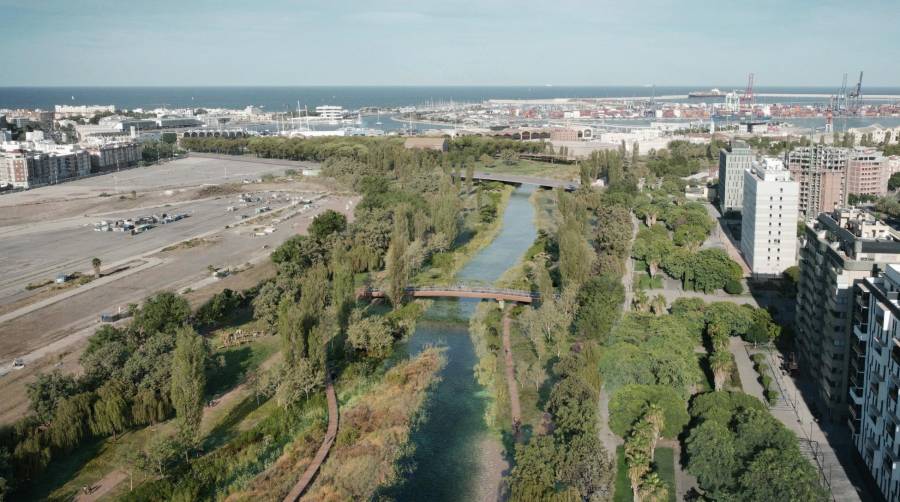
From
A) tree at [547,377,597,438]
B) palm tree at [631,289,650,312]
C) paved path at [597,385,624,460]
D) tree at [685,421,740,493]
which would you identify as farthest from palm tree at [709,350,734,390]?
palm tree at [631,289,650,312]

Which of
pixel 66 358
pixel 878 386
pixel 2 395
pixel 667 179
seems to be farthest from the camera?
pixel 667 179

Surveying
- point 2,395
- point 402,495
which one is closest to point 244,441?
point 402,495

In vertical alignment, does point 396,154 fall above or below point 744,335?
above

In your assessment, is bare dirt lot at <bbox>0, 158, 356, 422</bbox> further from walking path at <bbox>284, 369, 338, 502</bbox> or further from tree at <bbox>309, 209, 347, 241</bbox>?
walking path at <bbox>284, 369, 338, 502</bbox>

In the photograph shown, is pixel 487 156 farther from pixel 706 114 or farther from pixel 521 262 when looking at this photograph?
pixel 706 114

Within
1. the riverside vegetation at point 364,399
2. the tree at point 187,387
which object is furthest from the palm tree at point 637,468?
the tree at point 187,387

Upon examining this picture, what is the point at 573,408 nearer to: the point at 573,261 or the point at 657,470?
the point at 657,470
